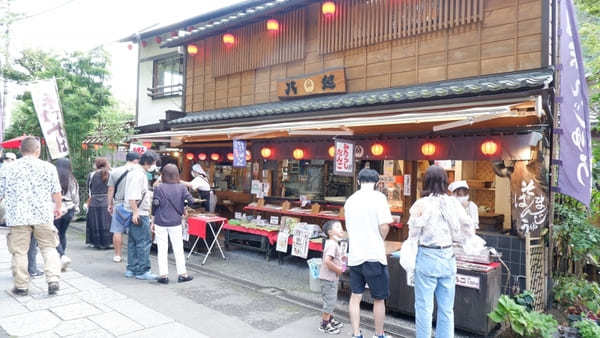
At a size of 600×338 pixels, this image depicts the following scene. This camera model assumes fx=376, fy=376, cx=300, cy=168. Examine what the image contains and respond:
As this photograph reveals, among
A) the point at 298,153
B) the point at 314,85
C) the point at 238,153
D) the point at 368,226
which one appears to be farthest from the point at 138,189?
the point at 314,85

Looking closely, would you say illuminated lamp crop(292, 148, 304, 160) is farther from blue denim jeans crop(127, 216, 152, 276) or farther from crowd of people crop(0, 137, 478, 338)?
blue denim jeans crop(127, 216, 152, 276)

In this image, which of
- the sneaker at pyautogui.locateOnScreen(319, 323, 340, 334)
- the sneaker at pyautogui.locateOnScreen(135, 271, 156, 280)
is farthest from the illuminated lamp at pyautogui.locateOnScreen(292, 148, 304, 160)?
the sneaker at pyautogui.locateOnScreen(319, 323, 340, 334)

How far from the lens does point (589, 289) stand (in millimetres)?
6449

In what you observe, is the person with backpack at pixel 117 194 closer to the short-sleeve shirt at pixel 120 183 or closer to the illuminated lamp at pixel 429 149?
the short-sleeve shirt at pixel 120 183

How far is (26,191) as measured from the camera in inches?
235

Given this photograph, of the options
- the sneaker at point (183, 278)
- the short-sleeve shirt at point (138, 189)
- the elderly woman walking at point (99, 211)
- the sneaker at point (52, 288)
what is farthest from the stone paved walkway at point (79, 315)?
the elderly woman walking at point (99, 211)

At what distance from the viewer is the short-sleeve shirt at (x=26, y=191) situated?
19.3 feet

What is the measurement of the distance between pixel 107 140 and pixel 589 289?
13.9m

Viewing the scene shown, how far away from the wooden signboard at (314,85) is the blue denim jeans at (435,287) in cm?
586

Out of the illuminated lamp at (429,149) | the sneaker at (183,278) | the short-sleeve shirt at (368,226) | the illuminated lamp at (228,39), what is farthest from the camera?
the illuminated lamp at (228,39)

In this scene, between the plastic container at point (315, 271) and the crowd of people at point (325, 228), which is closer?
the crowd of people at point (325, 228)

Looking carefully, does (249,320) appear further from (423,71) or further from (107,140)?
(107,140)

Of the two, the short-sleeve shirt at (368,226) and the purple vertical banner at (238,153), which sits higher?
the purple vertical banner at (238,153)

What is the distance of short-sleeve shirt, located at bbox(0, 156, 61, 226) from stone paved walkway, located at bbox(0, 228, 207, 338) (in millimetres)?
1245
